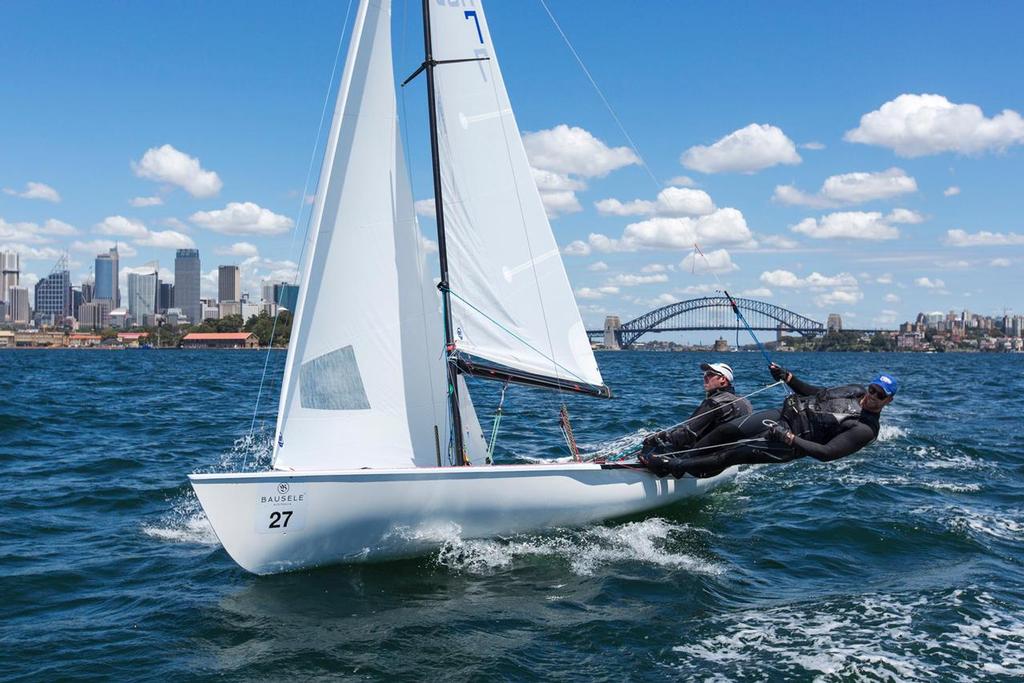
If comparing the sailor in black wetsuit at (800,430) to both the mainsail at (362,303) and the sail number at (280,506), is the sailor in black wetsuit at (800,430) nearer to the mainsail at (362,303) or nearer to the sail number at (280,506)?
the mainsail at (362,303)

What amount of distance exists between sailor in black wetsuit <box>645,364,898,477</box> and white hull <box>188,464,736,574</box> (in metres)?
1.10

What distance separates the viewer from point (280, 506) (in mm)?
6980

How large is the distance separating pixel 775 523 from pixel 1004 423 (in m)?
12.6

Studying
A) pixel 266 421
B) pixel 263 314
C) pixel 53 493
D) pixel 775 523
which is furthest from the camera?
pixel 263 314

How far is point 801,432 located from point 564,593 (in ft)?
8.87

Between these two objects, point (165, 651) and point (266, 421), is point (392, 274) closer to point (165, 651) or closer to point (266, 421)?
point (165, 651)

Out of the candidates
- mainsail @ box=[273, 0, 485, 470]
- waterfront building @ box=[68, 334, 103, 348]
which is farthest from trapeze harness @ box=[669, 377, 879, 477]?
waterfront building @ box=[68, 334, 103, 348]

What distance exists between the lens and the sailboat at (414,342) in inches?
282

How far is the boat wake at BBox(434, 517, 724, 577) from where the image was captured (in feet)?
24.8

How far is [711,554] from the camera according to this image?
8.07 m

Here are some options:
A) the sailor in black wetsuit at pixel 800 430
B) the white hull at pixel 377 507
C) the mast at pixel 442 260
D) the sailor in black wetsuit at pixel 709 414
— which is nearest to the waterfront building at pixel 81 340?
the mast at pixel 442 260

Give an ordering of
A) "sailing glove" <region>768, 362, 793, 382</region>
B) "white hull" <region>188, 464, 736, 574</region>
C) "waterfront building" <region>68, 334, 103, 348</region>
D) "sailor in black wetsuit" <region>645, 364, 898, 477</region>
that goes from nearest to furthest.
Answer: "white hull" <region>188, 464, 736, 574</region> → "sailor in black wetsuit" <region>645, 364, 898, 477</region> → "sailing glove" <region>768, 362, 793, 382</region> → "waterfront building" <region>68, 334, 103, 348</region>

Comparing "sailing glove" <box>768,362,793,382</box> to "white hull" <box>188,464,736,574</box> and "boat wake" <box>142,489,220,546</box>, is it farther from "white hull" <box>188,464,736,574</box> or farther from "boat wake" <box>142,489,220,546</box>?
"boat wake" <box>142,489,220,546</box>

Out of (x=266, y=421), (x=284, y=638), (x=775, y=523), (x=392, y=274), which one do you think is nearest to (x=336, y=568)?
(x=284, y=638)
